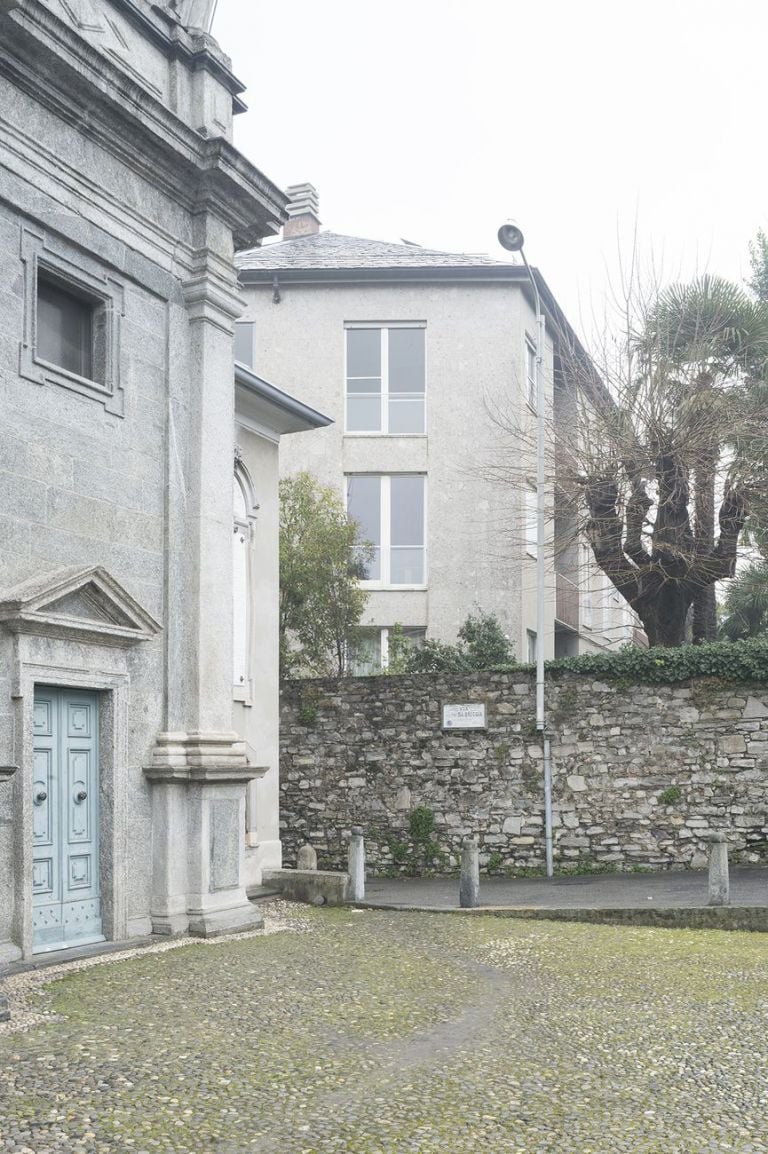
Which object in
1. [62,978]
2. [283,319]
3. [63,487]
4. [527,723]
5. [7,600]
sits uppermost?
[283,319]

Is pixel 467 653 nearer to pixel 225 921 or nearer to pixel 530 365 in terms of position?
pixel 530 365

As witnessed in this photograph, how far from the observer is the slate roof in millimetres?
23594

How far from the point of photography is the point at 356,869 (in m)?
13.0

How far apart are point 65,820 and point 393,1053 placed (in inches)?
164

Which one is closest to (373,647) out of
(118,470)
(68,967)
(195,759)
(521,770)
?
(521,770)

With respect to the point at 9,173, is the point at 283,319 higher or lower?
higher

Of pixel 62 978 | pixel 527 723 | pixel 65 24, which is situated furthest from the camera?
pixel 527 723

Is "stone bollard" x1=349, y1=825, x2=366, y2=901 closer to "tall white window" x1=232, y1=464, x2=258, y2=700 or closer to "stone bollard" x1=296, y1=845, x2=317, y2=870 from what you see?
"stone bollard" x1=296, y1=845, x2=317, y2=870

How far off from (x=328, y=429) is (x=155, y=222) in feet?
42.5

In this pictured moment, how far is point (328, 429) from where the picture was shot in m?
23.8

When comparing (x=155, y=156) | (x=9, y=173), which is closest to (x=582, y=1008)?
(x=9, y=173)

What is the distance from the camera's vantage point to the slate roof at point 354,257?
23594mm

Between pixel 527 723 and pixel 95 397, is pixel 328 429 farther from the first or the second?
pixel 95 397

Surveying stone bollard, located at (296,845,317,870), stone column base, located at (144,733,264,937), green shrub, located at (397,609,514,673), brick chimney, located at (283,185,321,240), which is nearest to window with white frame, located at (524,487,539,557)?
green shrub, located at (397,609,514,673)
